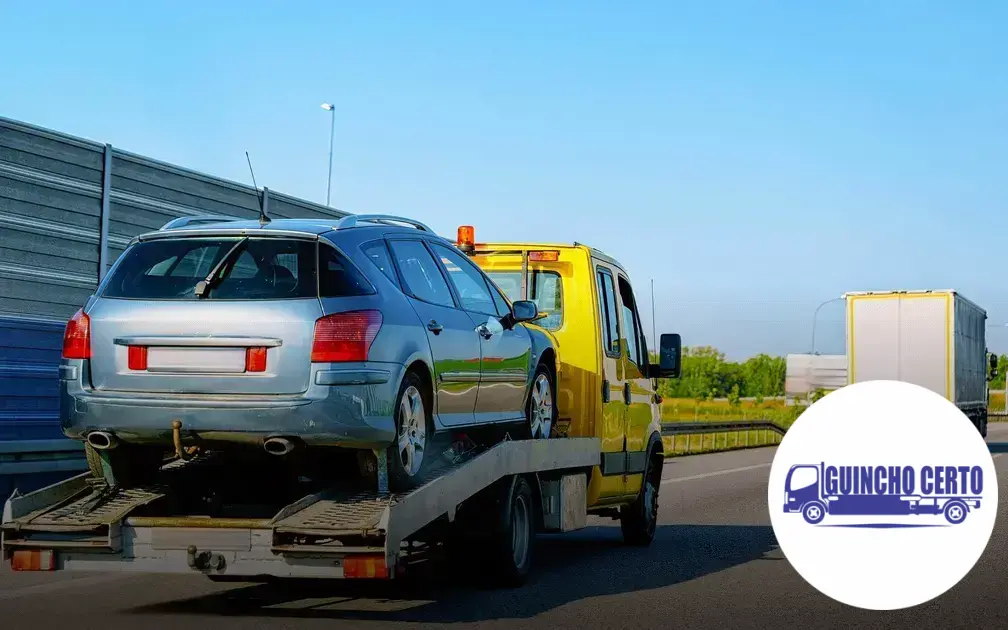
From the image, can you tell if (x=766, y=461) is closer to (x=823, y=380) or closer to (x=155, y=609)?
(x=155, y=609)

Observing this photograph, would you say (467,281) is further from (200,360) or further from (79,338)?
(79,338)

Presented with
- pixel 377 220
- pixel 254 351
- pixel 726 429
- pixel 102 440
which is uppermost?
pixel 377 220

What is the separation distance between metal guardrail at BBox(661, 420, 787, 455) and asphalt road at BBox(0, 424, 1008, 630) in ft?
48.1

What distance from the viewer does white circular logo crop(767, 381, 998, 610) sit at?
367 inches

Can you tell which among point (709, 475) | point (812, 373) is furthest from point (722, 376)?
point (709, 475)

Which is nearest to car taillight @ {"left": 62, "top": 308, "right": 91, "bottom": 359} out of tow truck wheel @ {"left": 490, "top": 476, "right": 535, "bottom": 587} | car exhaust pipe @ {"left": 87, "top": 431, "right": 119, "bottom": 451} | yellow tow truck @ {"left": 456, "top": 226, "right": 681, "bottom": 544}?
car exhaust pipe @ {"left": 87, "top": 431, "right": 119, "bottom": 451}

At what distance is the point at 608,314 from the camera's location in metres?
12.4

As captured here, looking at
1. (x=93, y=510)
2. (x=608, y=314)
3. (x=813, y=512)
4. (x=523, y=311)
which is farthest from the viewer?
(x=608, y=314)

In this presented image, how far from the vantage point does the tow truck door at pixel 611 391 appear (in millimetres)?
12055

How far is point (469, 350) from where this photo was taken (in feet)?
30.4

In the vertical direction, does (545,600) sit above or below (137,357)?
below

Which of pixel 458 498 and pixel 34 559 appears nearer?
pixel 34 559

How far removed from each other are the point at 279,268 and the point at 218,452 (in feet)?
3.90

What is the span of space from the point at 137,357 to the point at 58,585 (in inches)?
110
